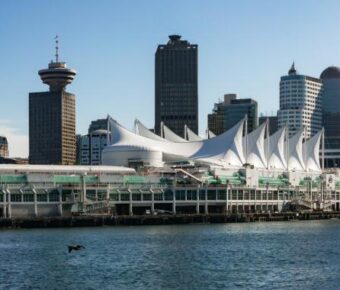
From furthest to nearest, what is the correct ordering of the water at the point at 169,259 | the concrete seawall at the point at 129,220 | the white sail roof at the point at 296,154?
the white sail roof at the point at 296,154 → the concrete seawall at the point at 129,220 → the water at the point at 169,259

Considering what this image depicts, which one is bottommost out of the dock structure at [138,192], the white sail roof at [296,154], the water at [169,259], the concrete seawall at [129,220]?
the water at [169,259]

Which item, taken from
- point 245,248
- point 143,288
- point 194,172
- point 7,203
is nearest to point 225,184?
point 194,172

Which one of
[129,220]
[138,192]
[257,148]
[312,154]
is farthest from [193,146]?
[129,220]

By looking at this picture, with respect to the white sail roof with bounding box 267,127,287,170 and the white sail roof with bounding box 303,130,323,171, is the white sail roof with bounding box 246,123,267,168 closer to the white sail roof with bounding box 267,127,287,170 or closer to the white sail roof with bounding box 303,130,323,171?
the white sail roof with bounding box 267,127,287,170

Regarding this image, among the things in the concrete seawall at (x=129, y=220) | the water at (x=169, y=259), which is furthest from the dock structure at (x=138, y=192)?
the water at (x=169, y=259)

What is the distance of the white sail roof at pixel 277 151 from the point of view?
14084 cm

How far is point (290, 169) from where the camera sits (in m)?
143

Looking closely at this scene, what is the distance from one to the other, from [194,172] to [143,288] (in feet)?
244

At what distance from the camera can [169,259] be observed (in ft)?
186

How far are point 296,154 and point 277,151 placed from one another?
723 cm

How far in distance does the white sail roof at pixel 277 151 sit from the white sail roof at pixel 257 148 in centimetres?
239

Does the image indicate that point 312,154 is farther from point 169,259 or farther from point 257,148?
point 169,259

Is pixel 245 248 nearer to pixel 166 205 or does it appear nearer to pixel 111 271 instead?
pixel 111 271

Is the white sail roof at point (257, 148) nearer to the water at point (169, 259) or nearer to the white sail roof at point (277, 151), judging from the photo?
Result: the white sail roof at point (277, 151)
